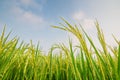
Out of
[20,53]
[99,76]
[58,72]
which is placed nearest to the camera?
[99,76]

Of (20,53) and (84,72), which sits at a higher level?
(20,53)

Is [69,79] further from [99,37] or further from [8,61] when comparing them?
[99,37]

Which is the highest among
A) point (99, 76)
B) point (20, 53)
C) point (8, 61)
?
point (20, 53)

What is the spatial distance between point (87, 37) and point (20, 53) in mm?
1045

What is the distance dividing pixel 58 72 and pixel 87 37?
2.77 feet

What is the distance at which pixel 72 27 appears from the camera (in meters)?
0.99

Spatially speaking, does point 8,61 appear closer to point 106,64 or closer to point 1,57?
point 1,57

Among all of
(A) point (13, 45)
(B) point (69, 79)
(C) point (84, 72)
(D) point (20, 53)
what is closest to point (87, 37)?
(C) point (84, 72)

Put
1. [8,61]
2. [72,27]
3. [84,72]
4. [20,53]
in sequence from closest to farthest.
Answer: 1. [72,27]
2. [84,72]
3. [8,61]
4. [20,53]

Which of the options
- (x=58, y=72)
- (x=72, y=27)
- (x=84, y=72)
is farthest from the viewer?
(x=58, y=72)

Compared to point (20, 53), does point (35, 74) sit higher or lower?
lower

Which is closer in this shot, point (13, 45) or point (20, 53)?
point (13, 45)

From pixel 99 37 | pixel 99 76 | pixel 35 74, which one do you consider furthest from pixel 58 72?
pixel 99 37

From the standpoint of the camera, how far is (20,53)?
1.97 meters
